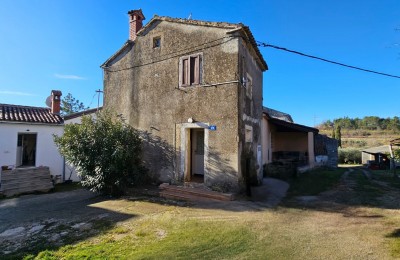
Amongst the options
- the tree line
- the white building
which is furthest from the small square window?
the tree line

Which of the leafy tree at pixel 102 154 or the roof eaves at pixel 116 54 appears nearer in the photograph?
the leafy tree at pixel 102 154

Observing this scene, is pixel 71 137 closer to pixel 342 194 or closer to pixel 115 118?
pixel 115 118

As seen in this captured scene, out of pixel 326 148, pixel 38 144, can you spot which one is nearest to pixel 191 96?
pixel 38 144

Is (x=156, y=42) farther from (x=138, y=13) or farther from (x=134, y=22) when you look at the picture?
(x=138, y=13)

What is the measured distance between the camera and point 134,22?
43.4 feet

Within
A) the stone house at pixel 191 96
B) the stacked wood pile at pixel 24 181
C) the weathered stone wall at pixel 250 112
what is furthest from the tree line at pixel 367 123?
the stacked wood pile at pixel 24 181

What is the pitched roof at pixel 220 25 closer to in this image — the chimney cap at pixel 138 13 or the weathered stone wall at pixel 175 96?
the weathered stone wall at pixel 175 96

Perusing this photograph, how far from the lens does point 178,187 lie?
10156 millimetres

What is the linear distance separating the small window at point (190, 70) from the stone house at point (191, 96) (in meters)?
0.04

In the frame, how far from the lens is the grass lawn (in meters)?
4.91

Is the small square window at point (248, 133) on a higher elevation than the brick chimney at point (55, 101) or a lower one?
lower

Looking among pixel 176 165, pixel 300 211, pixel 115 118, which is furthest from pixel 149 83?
pixel 300 211

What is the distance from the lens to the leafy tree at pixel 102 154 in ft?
33.2

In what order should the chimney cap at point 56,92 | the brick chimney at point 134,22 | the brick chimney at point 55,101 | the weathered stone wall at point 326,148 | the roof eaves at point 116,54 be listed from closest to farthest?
the roof eaves at point 116,54 < the brick chimney at point 134,22 < the brick chimney at point 55,101 < the chimney cap at point 56,92 < the weathered stone wall at point 326,148
